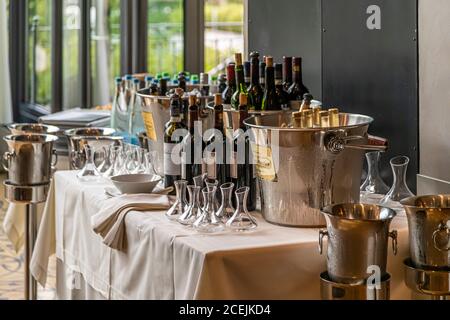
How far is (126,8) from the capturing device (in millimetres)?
6727

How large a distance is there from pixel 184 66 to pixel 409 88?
13.7 ft

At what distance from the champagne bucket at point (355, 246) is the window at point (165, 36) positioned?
16.3ft

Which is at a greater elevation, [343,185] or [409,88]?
[409,88]

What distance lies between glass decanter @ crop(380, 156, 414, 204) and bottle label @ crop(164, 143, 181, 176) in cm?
68

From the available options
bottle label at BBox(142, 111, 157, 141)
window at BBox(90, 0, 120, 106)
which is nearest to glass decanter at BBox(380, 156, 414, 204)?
bottle label at BBox(142, 111, 157, 141)

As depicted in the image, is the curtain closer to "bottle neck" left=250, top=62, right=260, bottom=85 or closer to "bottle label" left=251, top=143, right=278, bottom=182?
"bottle neck" left=250, top=62, right=260, bottom=85

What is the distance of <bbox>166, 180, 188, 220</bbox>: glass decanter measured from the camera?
8.14 ft

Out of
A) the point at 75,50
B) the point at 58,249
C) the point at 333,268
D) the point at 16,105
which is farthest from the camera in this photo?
the point at 16,105

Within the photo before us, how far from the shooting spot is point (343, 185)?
234cm

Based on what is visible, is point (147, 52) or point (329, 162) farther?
point (147, 52)

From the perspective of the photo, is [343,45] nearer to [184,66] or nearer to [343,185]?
[343,185]

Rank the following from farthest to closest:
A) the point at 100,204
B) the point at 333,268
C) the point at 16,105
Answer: the point at 16,105 → the point at 100,204 → the point at 333,268

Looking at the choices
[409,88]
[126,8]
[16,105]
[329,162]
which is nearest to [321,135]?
[329,162]

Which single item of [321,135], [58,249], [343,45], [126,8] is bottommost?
[58,249]
